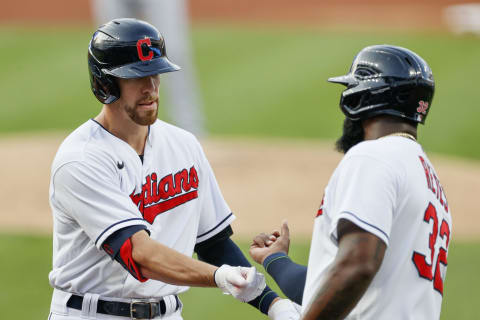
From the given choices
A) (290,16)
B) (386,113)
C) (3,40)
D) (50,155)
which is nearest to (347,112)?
(386,113)

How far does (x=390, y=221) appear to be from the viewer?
259 cm

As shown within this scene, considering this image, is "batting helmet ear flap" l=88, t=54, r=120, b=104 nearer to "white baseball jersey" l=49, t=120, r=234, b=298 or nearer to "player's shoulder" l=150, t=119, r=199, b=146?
"white baseball jersey" l=49, t=120, r=234, b=298

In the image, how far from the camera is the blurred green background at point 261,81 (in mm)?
→ 14906

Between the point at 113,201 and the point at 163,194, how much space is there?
309 millimetres

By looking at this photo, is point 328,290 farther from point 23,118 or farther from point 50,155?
point 23,118

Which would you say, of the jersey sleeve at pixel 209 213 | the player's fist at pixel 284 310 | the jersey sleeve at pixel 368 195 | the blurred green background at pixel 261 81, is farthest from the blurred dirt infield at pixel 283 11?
the jersey sleeve at pixel 368 195

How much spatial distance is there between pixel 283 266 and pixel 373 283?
656mm

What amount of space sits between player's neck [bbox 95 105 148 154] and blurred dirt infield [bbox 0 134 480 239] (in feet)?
17.2

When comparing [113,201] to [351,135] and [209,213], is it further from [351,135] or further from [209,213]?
[351,135]

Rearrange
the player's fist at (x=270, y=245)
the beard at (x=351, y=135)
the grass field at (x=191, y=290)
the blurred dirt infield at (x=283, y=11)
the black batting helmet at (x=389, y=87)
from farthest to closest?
the blurred dirt infield at (x=283, y=11), the grass field at (x=191, y=290), the player's fist at (x=270, y=245), the beard at (x=351, y=135), the black batting helmet at (x=389, y=87)

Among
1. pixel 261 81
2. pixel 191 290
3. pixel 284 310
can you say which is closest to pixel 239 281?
pixel 284 310

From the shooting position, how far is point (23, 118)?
52.9ft

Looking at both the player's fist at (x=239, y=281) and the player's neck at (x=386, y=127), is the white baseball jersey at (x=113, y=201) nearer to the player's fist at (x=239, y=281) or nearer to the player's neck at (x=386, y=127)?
the player's fist at (x=239, y=281)

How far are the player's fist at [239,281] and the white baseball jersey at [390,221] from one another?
15.2 inches
